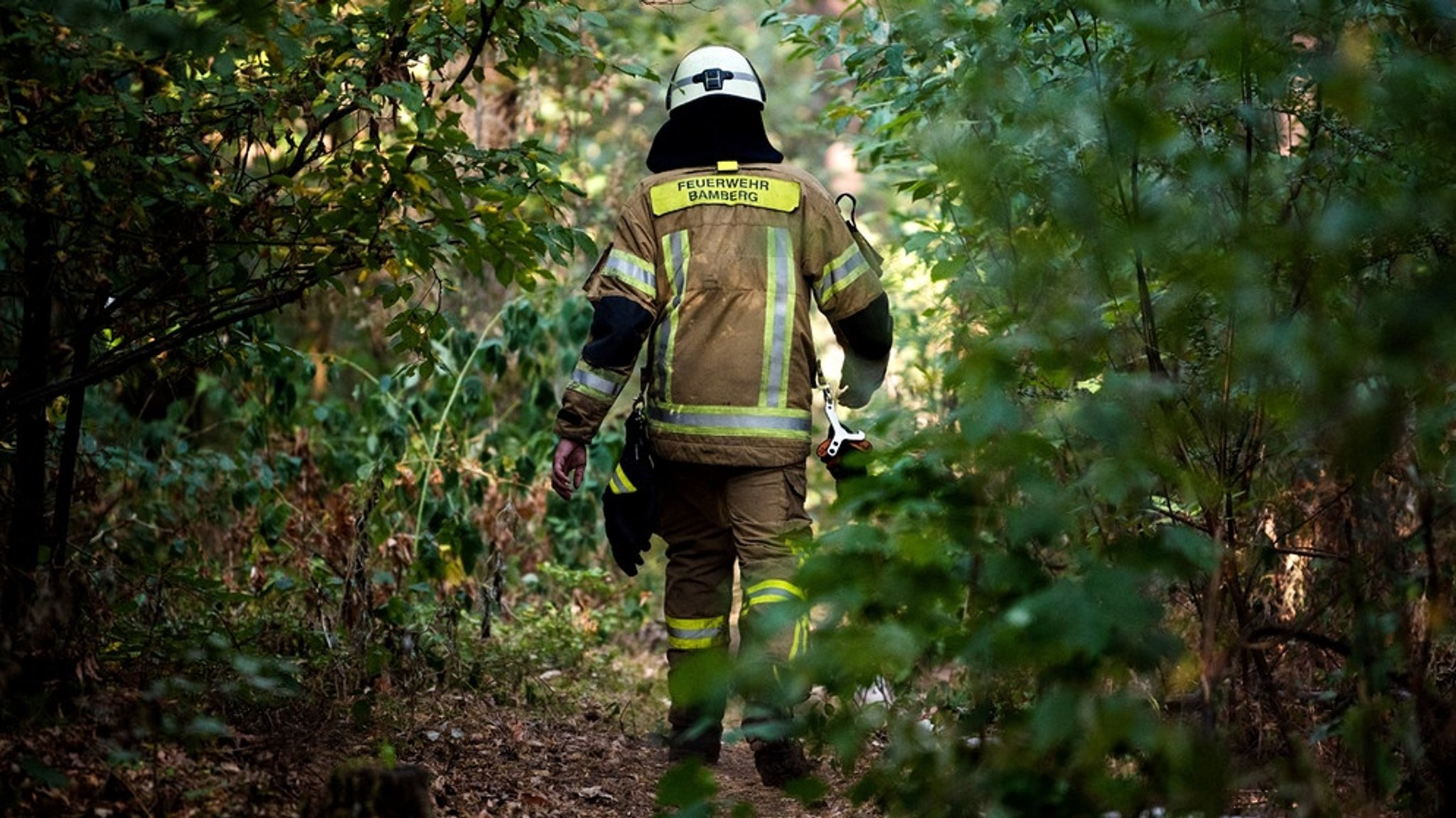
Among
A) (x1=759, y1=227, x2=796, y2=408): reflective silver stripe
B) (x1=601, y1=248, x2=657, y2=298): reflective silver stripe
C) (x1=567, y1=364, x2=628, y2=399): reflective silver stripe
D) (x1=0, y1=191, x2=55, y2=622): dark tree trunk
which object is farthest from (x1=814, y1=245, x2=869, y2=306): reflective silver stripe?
(x1=0, y1=191, x2=55, y2=622): dark tree trunk

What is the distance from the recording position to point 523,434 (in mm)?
7539

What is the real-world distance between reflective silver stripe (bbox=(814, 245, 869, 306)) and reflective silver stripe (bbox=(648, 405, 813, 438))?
0.45 metres

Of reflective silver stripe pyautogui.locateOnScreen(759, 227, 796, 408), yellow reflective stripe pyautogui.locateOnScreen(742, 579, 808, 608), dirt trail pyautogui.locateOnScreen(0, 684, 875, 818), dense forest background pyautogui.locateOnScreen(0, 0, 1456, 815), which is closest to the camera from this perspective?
dense forest background pyautogui.locateOnScreen(0, 0, 1456, 815)

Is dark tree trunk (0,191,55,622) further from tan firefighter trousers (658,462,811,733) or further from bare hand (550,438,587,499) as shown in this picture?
tan firefighter trousers (658,462,811,733)

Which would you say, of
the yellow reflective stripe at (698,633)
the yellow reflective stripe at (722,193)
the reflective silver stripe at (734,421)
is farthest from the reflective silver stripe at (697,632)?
the yellow reflective stripe at (722,193)

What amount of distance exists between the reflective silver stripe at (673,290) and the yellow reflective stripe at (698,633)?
2.60 feet

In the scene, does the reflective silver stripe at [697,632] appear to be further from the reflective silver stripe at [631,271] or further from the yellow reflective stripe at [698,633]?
the reflective silver stripe at [631,271]

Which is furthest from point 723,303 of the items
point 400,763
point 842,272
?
point 400,763

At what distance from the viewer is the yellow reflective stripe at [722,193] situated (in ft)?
15.7

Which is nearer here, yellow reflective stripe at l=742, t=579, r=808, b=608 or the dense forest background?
the dense forest background

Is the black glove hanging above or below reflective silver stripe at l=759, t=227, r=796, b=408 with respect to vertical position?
below

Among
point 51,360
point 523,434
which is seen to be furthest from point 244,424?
point 51,360

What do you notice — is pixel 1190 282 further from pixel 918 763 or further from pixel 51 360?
pixel 51 360

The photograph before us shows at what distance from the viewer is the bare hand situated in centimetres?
488
